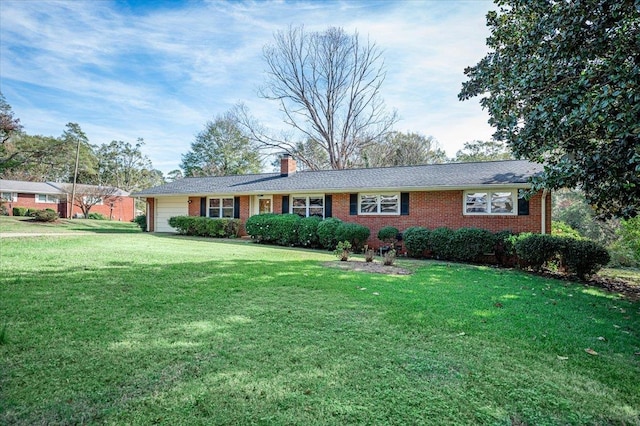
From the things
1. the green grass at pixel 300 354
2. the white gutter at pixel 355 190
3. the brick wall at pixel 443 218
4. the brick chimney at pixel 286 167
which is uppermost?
the brick chimney at pixel 286 167

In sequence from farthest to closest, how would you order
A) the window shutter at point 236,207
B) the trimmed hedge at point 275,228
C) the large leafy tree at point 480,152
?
the large leafy tree at point 480,152 < the window shutter at point 236,207 < the trimmed hedge at point 275,228

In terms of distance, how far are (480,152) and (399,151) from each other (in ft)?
36.3

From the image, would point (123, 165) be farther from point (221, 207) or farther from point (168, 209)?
point (221, 207)

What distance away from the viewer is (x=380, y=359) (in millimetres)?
3135

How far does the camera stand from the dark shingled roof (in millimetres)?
13336

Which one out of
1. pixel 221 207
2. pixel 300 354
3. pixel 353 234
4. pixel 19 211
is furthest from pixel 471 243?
pixel 19 211

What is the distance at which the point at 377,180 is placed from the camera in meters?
15.8

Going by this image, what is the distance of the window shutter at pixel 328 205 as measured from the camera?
16078 millimetres

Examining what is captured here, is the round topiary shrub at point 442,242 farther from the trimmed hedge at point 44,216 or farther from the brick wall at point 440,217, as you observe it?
the trimmed hedge at point 44,216

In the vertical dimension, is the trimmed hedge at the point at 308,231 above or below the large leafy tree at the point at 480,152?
below

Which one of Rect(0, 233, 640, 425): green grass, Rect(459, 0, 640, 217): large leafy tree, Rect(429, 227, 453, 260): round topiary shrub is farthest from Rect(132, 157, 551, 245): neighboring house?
Rect(0, 233, 640, 425): green grass

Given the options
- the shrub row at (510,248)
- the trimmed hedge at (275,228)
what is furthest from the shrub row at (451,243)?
the trimmed hedge at (275,228)

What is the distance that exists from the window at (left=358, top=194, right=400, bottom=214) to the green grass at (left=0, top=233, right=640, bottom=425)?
8727 millimetres

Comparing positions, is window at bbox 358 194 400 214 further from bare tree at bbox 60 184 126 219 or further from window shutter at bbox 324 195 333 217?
bare tree at bbox 60 184 126 219
